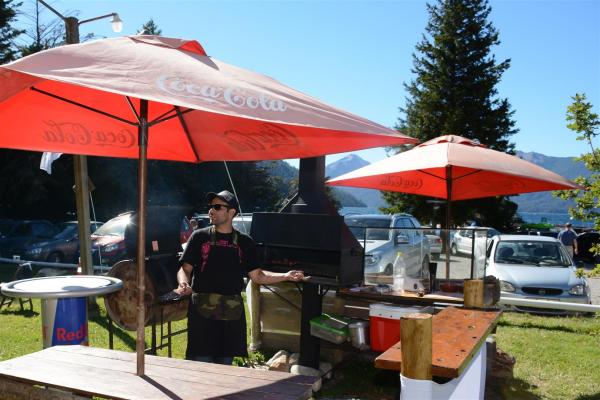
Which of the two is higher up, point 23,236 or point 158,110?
point 158,110

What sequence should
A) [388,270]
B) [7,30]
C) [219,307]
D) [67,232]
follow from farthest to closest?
[7,30] < [67,232] < [388,270] < [219,307]

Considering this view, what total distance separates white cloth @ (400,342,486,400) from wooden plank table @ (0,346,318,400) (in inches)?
21.9

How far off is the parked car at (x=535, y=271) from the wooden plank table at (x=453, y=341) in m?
5.65

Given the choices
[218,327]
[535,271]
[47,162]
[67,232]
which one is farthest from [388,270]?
[67,232]

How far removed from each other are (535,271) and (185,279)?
25.0ft

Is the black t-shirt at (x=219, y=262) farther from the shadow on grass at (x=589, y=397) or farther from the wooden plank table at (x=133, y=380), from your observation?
the shadow on grass at (x=589, y=397)

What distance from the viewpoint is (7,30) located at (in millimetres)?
25969

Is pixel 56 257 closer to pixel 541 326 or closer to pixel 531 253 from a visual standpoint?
pixel 531 253

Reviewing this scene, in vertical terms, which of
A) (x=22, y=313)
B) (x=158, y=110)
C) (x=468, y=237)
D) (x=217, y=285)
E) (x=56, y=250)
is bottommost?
(x=22, y=313)

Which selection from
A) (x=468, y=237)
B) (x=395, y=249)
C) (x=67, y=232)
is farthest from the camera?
(x=67, y=232)

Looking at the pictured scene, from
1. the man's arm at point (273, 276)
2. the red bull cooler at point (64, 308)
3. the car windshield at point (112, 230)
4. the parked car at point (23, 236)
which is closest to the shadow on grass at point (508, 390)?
the man's arm at point (273, 276)

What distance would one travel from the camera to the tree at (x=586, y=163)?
705 cm

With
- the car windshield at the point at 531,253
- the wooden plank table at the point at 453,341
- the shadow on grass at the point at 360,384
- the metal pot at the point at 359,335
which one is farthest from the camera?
the car windshield at the point at 531,253

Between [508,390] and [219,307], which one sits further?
[508,390]
